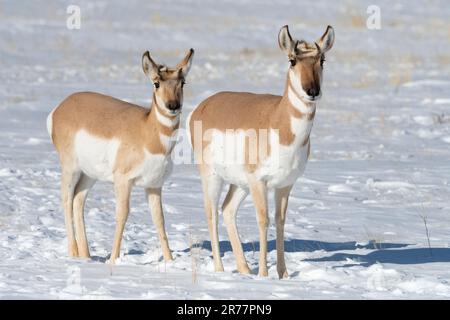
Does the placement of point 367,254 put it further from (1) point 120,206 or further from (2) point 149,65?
(2) point 149,65

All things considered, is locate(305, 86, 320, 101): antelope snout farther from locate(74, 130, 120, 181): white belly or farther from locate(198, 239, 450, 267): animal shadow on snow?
locate(74, 130, 120, 181): white belly

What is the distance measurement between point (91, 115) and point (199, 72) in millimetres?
16333

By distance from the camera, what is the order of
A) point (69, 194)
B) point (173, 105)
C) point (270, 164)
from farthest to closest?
1. point (69, 194)
2. point (173, 105)
3. point (270, 164)

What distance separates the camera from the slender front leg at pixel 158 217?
8.80m

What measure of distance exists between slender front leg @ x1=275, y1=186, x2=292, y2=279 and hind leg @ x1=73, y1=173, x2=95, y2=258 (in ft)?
5.81

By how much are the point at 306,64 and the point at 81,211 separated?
8.83 ft

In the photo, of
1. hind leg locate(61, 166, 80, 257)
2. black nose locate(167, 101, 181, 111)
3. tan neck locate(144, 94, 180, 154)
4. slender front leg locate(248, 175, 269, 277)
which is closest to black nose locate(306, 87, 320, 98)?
slender front leg locate(248, 175, 269, 277)

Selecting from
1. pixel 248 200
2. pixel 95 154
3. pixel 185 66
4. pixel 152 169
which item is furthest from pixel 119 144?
pixel 248 200

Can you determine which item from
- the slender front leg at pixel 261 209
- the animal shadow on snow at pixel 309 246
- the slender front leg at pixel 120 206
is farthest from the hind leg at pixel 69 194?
the slender front leg at pixel 261 209

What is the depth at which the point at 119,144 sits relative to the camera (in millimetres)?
8727

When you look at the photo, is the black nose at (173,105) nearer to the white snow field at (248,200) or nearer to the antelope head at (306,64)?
the antelope head at (306,64)

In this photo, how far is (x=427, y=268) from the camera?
329 inches

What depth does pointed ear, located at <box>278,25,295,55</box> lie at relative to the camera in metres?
8.12
